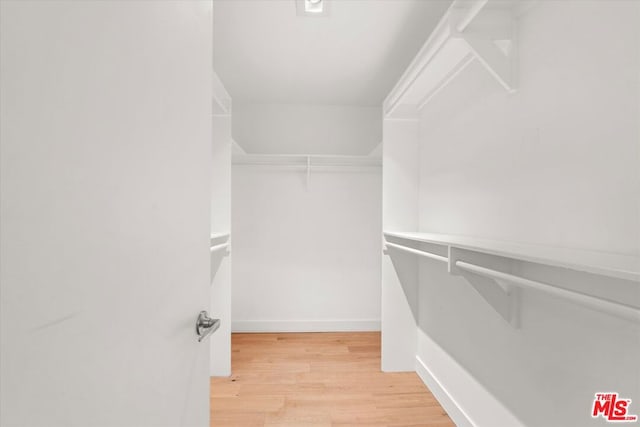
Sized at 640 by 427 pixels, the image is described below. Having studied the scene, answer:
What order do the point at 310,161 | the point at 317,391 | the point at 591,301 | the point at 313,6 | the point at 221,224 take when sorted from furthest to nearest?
the point at 310,161 < the point at 221,224 < the point at 317,391 < the point at 313,6 < the point at 591,301

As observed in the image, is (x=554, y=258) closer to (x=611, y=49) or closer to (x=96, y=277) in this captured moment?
(x=611, y=49)

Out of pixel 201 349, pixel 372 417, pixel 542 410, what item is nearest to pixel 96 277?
pixel 201 349

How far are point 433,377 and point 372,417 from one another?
0.53 metres

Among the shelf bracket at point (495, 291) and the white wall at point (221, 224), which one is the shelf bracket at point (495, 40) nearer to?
the shelf bracket at point (495, 291)

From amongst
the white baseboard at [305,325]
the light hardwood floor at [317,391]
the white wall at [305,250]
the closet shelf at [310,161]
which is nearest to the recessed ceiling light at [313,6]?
the closet shelf at [310,161]

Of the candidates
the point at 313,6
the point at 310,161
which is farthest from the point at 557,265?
the point at 310,161

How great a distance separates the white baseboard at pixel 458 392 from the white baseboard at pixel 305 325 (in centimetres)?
99

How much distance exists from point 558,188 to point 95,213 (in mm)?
1296

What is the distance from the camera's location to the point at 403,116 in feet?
7.93

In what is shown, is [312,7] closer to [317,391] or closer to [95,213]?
[95,213]

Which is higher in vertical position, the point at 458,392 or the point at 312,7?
the point at 312,7

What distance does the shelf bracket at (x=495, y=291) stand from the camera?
4.24ft

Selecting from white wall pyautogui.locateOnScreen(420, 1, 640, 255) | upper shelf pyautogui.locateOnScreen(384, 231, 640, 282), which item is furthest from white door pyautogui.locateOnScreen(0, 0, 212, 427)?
white wall pyautogui.locateOnScreen(420, 1, 640, 255)

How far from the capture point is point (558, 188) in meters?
1.07
